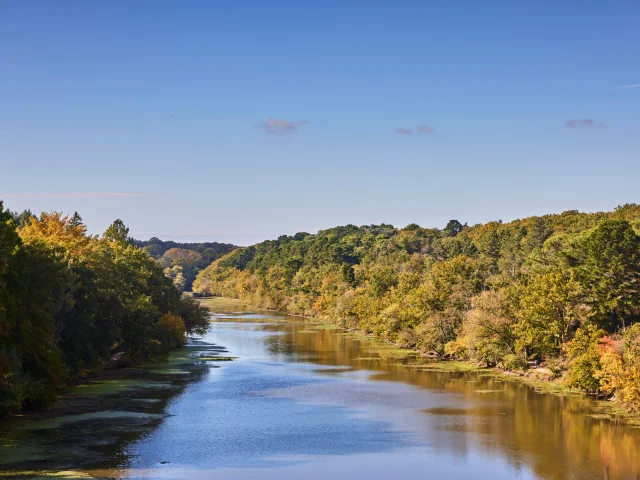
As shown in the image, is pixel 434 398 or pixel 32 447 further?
pixel 434 398

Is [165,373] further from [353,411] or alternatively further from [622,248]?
[622,248]

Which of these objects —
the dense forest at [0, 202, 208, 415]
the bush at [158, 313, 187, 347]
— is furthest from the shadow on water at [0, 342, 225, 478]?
the bush at [158, 313, 187, 347]

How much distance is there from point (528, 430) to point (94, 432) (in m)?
26.1

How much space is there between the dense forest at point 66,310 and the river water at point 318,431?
3039mm

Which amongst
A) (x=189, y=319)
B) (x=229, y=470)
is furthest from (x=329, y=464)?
(x=189, y=319)

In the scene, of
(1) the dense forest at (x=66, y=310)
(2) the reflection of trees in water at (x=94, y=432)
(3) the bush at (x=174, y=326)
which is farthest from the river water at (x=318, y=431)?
(3) the bush at (x=174, y=326)

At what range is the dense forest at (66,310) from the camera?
145 feet

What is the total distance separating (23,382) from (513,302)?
4322cm

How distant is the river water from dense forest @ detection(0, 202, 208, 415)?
3.04 m

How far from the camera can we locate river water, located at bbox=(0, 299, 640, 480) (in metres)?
36.4

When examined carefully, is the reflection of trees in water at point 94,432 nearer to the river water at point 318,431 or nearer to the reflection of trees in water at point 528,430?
the river water at point 318,431

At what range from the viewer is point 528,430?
4488 cm

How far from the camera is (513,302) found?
67812 mm

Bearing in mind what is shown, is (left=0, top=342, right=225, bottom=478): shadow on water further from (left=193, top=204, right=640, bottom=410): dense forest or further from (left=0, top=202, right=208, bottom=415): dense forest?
(left=193, top=204, right=640, bottom=410): dense forest
